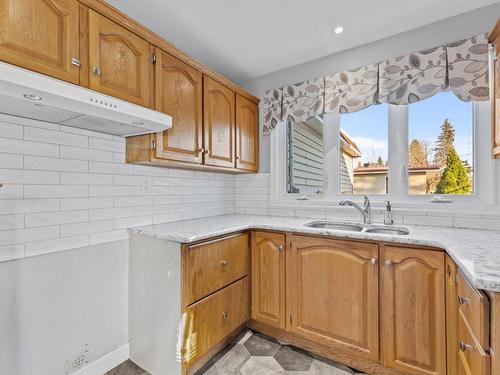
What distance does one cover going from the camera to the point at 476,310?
943 millimetres

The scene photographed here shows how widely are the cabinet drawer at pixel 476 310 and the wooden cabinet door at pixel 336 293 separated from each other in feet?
1.62

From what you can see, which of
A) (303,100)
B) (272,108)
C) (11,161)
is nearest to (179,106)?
(11,161)

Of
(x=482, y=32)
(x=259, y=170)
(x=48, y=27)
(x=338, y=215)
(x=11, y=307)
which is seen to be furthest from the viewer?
(x=259, y=170)

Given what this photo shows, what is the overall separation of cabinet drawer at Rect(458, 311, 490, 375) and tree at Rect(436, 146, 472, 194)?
1105 millimetres

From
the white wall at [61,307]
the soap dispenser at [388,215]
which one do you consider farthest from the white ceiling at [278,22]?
the white wall at [61,307]

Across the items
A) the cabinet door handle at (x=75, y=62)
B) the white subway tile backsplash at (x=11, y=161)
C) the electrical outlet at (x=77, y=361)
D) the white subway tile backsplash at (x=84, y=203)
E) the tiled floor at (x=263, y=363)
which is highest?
the cabinet door handle at (x=75, y=62)

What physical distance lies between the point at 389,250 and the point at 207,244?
3.73 ft

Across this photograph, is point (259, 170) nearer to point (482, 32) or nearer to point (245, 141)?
point (245, 141)

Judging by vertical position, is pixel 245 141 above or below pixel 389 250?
above

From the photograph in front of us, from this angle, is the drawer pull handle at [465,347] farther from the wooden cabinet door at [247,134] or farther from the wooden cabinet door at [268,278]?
the wooden cabinet door at [247,134]

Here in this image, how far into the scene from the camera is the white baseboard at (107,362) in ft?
5.24

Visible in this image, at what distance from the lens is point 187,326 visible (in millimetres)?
1551

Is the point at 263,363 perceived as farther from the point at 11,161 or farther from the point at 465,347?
the point at 11,161

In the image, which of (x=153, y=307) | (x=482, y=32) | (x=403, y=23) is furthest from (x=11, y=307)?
(x=482, y=32)
